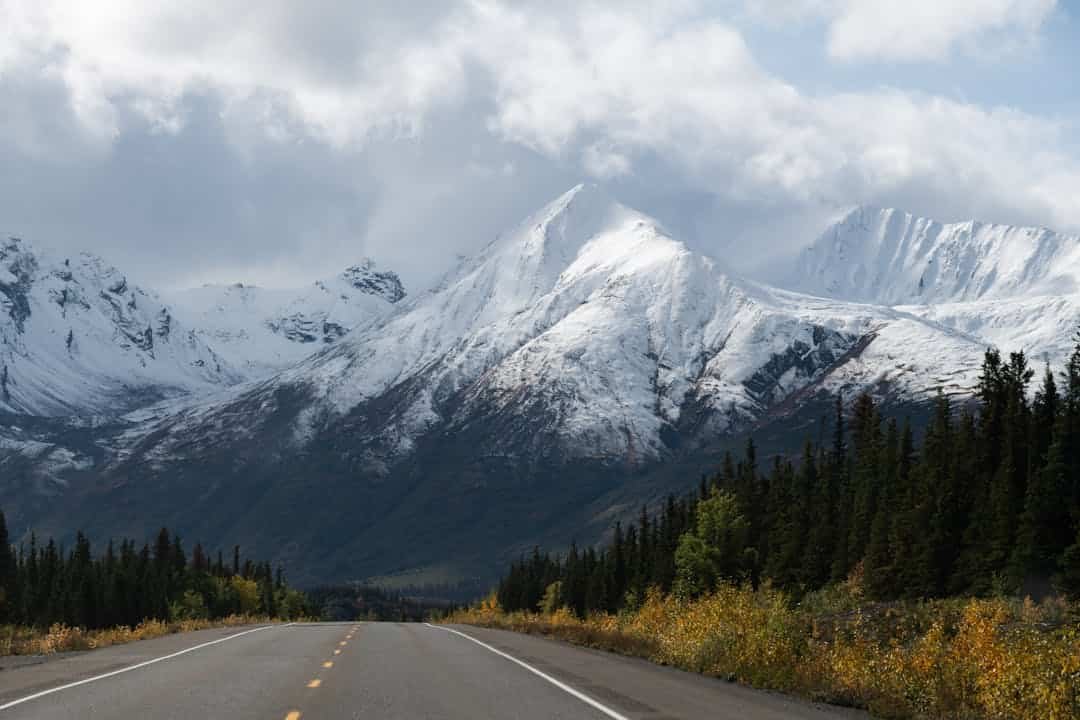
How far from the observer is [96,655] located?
36625mm

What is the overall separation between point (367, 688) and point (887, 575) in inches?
2374

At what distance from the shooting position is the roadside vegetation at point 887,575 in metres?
22.8

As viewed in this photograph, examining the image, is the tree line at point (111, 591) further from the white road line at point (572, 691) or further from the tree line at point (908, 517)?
the white road line at point (572, 691)

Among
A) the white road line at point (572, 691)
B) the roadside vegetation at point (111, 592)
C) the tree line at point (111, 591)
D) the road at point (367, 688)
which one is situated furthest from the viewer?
the tree line at point (111, 591)

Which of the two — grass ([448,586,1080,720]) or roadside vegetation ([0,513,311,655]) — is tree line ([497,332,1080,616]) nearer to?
grass ([448,586,1080,720])

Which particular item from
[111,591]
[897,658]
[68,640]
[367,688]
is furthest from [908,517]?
[111,591]

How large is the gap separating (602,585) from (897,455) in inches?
1512

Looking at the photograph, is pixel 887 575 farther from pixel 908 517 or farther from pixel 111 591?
pixel 111 591

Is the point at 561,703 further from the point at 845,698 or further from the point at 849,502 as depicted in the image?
the point at 849,502

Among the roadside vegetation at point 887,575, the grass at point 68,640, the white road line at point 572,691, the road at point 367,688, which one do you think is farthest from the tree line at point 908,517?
the grass at point 68,640

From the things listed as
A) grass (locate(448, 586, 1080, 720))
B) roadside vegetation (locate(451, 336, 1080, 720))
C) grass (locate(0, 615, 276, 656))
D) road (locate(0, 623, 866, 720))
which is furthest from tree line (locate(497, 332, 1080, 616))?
grass (locate(0, 615, 276, 656))

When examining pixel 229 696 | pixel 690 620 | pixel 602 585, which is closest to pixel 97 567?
pixel 602 585

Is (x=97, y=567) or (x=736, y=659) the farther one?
(x=97, y=567)

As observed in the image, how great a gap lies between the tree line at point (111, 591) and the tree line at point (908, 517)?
42519 millimetres
